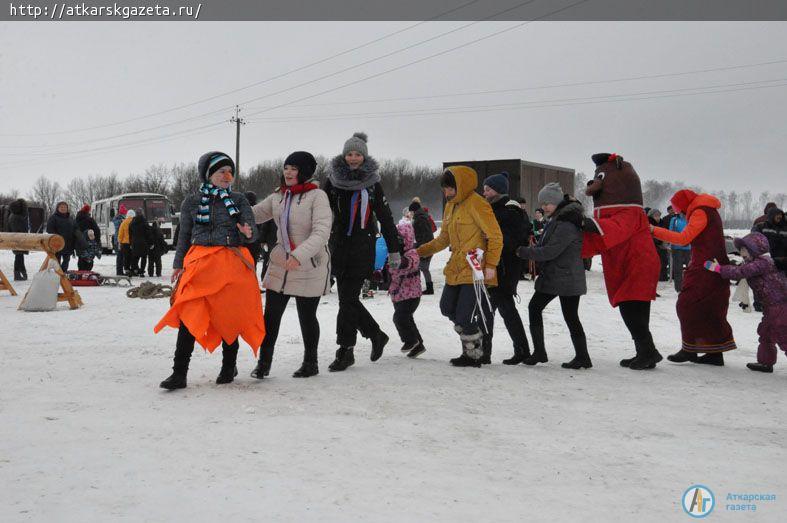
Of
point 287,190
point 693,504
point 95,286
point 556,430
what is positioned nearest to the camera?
point 693,504

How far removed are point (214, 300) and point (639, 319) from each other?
142 inches

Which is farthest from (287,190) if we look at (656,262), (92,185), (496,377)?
(92,185)

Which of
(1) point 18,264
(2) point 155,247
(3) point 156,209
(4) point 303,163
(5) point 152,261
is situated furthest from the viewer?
(3) point 156,209

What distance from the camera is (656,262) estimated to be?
6.31m

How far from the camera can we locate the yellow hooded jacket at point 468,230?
6.00 meters

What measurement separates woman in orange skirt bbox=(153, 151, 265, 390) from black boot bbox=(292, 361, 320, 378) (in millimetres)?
581

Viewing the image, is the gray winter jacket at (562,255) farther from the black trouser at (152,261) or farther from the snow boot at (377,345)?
the black trouser at (152,261)

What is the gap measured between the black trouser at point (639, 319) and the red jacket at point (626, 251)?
0.08 metres

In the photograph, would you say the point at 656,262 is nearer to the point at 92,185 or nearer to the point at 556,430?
the point at 556,430

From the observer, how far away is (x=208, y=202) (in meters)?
5.06

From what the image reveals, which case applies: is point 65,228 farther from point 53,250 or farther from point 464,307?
point 464,307

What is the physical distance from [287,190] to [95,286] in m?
10.3

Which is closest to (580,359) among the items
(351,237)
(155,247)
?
(351,237)

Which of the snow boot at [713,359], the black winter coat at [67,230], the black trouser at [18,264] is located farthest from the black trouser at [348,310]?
the black trouser at [18,264]
